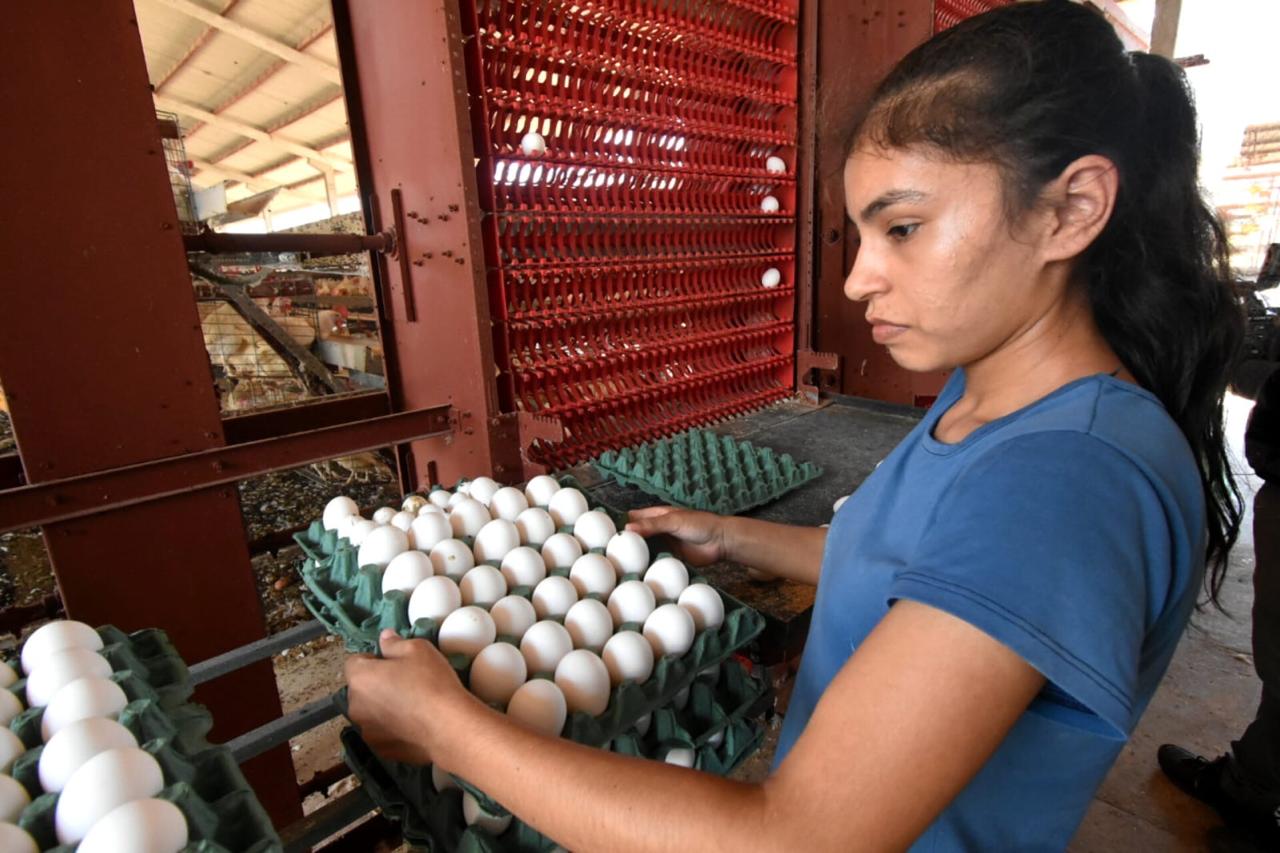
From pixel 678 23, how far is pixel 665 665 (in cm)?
229

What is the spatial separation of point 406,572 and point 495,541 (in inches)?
7.6

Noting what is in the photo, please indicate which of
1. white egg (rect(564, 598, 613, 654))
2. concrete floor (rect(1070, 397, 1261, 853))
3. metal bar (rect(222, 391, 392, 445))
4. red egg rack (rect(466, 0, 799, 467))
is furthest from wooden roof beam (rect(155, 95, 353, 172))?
concrete floor (rect(1070, 397, 1261, 853))

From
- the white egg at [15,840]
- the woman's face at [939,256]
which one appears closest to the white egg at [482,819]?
the white egg at [15,840]

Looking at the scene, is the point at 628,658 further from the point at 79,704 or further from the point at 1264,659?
the point at 1264,659

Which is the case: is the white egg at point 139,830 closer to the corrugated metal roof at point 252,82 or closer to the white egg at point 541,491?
the white egg at point 541,491

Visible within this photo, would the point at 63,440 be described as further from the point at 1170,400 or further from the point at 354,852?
the point at 1170,400

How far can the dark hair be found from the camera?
61 centimetres

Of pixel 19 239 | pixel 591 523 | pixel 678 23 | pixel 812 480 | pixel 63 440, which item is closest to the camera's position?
pixel 591 523

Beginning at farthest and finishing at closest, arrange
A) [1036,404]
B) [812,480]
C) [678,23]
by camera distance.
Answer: [678,23] → [812,480] → [1036,404]

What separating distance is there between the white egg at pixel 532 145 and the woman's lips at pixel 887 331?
1551mm

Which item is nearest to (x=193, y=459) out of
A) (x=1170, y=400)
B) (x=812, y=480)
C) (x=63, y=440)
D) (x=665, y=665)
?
(x=63, y=440)

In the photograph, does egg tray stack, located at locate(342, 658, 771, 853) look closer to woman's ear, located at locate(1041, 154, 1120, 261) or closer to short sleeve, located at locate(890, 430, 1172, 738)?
short sleeve, located at locate(890, 430, 1172, 738)

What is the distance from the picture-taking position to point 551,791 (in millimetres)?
613

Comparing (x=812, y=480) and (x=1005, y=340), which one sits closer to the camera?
(x=1005, y=340)
